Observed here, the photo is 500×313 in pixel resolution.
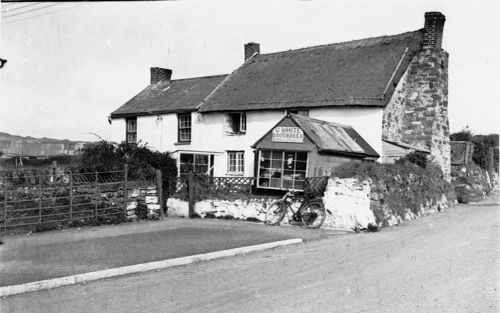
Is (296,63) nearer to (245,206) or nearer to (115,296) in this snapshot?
(245,206)

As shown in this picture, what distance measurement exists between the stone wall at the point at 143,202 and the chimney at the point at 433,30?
51.7 ft

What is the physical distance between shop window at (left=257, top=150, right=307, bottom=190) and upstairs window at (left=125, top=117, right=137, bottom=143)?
1517 centimetres

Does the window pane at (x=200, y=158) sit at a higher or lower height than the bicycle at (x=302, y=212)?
higher

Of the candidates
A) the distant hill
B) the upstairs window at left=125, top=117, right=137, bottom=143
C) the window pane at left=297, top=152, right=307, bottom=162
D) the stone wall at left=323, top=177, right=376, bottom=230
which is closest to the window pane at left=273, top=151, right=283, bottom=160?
the window pane at left=297, top=152, right=307, bottom=162

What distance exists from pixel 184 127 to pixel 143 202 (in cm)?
1152

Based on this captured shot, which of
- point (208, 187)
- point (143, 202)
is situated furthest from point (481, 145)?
point (143, 202)

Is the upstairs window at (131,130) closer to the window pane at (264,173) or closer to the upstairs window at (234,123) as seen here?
the upstairs window at (234,123)

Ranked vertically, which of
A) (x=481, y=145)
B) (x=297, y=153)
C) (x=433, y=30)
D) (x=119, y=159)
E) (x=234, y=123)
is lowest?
(x=119, y=159)

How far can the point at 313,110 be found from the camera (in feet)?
79.7

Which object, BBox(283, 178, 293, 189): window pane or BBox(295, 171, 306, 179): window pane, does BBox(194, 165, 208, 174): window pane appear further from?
BBox(295, 171, 306, 179): window pane

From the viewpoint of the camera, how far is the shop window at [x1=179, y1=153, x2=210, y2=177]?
1107 inches

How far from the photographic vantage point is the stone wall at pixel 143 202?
1822 cm

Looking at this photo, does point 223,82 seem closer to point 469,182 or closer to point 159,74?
point 159,74

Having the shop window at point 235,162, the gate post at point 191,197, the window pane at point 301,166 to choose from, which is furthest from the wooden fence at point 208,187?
the shop window at point 235,162
